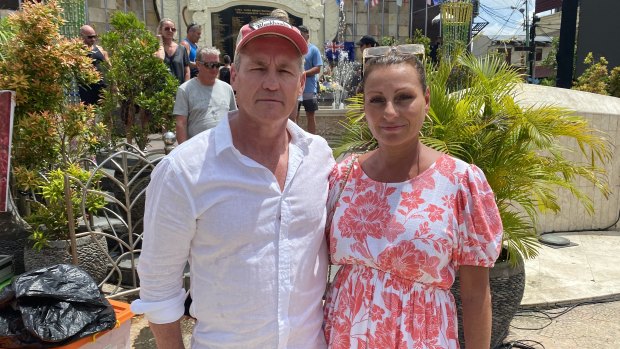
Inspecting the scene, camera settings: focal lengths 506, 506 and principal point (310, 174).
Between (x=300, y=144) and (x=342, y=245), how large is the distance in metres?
0.35

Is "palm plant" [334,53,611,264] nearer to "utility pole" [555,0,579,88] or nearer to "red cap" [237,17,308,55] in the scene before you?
"red cap" [237,17,308,55]

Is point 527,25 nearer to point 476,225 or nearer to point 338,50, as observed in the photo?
point 338,50

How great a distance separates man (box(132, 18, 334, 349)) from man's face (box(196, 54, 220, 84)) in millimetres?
3547

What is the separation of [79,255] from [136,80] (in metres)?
2.53

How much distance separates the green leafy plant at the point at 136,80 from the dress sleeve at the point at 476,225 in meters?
4.73

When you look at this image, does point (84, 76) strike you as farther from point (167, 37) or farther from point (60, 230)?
point (167, 37)

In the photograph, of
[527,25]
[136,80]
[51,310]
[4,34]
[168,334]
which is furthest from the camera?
[527,25]

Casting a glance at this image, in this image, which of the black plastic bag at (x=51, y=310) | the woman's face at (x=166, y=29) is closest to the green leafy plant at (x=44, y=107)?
the black plastic bag at (x=51, y=310)

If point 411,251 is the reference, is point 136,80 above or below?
above

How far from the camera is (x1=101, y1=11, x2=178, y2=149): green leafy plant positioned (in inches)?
223

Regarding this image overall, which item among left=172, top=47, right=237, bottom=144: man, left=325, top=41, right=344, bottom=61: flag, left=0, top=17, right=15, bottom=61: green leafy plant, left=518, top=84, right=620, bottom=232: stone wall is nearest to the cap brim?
left=0, top=17, right=15, bottom=61: green leafy plant

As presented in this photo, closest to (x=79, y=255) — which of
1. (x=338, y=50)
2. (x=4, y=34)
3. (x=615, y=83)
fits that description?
(x=4, y=34)

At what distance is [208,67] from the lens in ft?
16.2

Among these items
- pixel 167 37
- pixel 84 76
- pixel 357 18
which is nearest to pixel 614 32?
pixel 357 18
